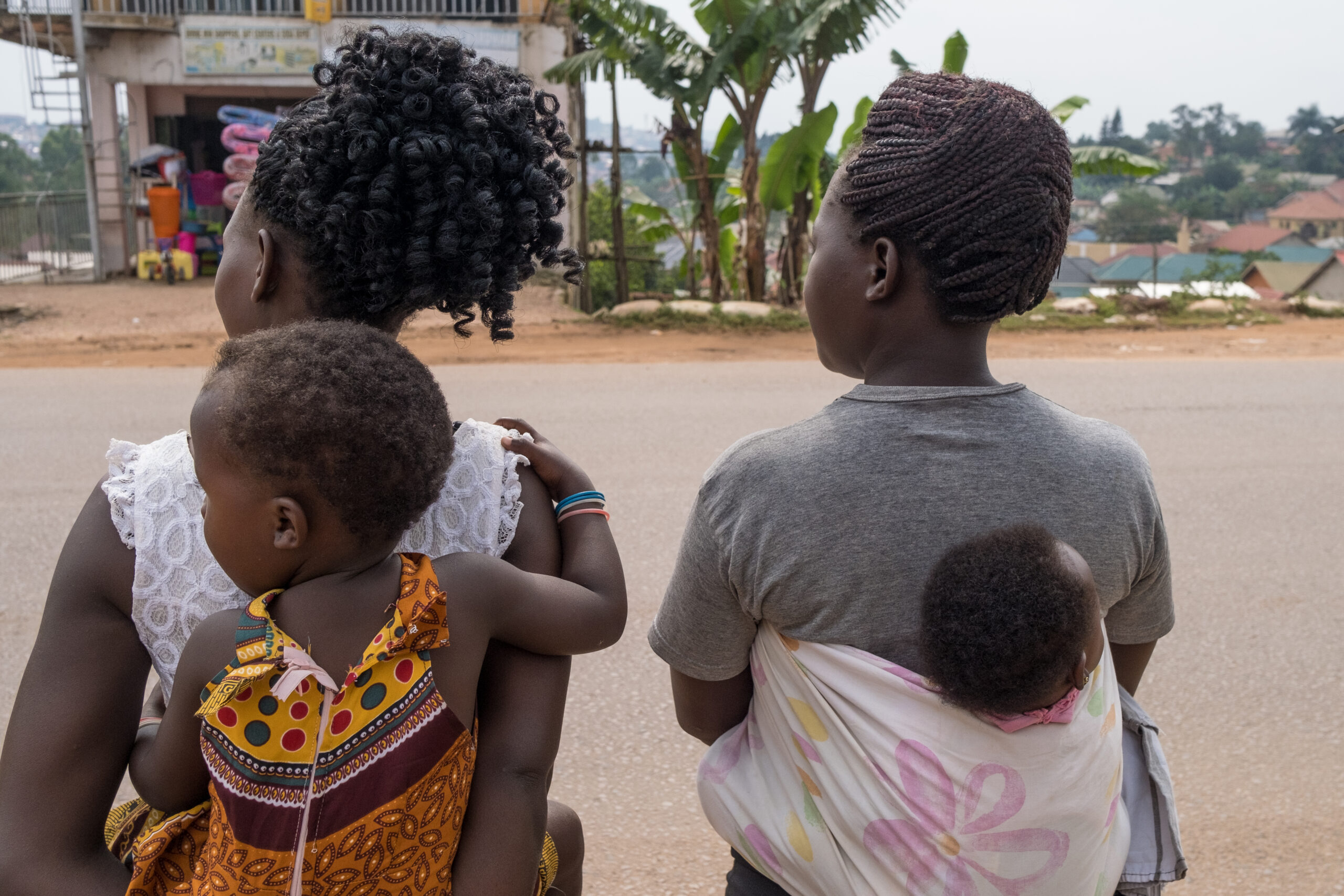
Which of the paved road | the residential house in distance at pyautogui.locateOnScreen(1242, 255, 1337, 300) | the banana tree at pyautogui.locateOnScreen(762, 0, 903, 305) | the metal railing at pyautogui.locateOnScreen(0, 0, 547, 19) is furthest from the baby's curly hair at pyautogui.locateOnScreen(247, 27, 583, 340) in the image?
the residential house in distance at pyautogui.locateOnScreen(1242, 255, 1337, 300)

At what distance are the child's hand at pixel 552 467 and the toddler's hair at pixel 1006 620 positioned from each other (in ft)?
1.76

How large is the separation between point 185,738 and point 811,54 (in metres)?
12.0

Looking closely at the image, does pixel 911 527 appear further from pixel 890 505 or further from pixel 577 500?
pixel 577 500

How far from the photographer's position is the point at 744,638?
1567 millimetres

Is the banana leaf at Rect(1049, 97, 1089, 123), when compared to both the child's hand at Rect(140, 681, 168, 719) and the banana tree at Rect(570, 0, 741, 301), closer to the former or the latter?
the banana tree at Rect(570, 0, 741, 301)

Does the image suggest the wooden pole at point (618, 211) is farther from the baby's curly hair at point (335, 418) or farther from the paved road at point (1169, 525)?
the baby's curly hair at point (335, 418)

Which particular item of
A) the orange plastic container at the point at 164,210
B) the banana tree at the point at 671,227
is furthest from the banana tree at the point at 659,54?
the orange plastic container at the point at 164,210

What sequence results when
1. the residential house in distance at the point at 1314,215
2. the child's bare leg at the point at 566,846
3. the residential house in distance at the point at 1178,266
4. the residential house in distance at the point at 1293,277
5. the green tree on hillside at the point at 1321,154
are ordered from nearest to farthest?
the child's bare leg at the point at 566,846 → the residential house in distance at the point at 1293,277 → the residential house in distance at the point at 1178,266 → the residential house in distance at the point at 1314,215 → the green tree on hillside at the point at 1321,154

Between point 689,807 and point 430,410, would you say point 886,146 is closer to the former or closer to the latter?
point 430,410

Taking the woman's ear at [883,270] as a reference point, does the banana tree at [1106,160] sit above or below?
above

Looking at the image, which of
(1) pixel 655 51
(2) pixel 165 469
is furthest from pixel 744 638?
(1) pixel 655 51

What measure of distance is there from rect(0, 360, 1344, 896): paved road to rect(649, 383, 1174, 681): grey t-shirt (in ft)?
5.56

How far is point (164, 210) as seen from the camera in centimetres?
1739

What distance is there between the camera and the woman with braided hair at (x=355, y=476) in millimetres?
1347
